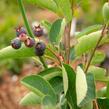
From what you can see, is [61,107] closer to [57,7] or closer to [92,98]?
[92,98]

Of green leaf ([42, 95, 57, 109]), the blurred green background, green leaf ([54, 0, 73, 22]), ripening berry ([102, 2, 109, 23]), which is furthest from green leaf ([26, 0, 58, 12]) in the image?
the blurred green background

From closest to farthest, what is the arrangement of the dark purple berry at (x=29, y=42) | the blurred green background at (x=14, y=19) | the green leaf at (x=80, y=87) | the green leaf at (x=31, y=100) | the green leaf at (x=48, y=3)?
the green leaf at (x=80, y=87), the dark purple berry at (x=29, y=42), the green leaf at (x=48, y=3), the green leaf at (x=31, y=100), the blurred green background at (x=14, y=19)

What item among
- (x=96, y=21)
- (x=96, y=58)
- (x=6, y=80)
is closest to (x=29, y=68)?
(x=6, y=80)

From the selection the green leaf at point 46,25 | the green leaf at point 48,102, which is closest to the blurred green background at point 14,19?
the green leaf at point 46,25

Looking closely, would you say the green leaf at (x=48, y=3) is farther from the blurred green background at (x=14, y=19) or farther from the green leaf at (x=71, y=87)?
the blurred green background at (x=14, y=19)

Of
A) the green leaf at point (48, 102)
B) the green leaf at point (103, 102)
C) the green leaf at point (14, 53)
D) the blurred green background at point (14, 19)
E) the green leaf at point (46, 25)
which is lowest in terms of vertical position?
the blurred green background at point (14, 19)

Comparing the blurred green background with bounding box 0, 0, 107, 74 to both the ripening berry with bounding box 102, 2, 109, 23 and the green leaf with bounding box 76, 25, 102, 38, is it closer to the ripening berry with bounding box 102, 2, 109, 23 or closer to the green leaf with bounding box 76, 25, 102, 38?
the green leaf with bounding box 76, 25, 102, 38

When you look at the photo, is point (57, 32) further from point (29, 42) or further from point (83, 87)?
point (83, 87)
